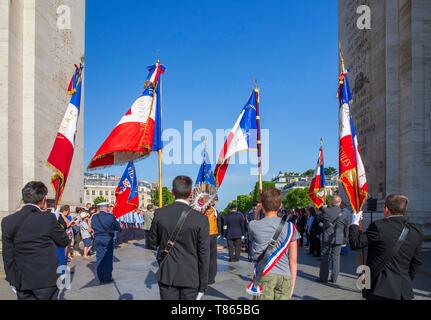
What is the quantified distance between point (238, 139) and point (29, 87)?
9.51m

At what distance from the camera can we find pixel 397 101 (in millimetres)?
19484

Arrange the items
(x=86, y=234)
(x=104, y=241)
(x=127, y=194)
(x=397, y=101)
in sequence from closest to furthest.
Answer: (x=104, y=241) < (x=86, y=234) < (x=127, y=194) < (x=397, y=101)

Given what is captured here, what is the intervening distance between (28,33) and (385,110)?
14597 millimetres

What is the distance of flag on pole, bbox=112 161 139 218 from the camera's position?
53.3ft

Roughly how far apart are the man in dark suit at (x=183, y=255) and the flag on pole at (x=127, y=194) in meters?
10.9

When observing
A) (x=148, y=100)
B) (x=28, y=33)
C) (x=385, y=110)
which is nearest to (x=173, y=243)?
(x=148, y=100)

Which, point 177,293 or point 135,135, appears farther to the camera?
point 135,135

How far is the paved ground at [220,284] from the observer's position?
9.45m

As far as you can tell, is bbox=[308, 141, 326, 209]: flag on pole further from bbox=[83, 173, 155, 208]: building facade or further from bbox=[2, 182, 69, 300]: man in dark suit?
bbox=[83, 173, 155, 208]: building facade

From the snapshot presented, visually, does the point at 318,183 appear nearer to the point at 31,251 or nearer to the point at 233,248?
the point at 233,248

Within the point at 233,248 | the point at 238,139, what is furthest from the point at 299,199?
the point at 238,139

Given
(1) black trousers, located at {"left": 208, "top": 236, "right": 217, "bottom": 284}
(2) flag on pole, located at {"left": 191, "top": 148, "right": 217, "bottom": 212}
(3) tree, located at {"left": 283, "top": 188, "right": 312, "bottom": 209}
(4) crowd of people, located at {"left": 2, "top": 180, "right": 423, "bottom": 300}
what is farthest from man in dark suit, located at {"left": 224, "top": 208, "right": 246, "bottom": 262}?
(3) tree, located at {"left": 283, "top": 188, "right": 312, "bottom": 209}

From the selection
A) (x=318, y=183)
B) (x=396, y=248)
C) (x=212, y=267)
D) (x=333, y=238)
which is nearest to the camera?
(x=396, y=248)

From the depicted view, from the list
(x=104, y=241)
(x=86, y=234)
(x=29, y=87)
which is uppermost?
(x=29, y=87)
